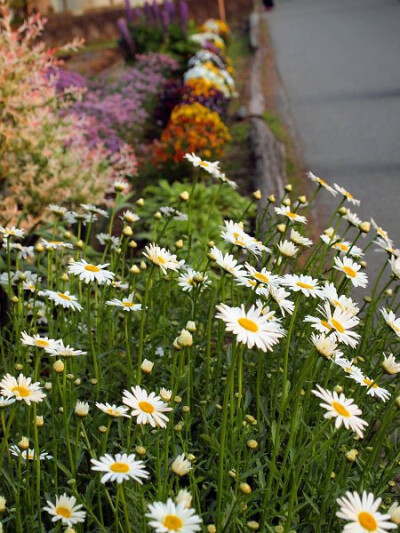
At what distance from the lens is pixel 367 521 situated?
1118mm

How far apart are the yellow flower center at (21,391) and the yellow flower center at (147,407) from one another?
0.24 m

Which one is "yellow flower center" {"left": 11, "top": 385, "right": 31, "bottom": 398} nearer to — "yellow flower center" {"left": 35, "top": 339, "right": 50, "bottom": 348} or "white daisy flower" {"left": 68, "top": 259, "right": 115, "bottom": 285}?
"yellow flower center" {"left": 35, "top": 339, "right": 50, "bottom": 348}

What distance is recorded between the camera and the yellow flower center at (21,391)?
1.38 m

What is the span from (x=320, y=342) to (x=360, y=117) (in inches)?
232

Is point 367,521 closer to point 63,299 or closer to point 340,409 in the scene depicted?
point 340,409

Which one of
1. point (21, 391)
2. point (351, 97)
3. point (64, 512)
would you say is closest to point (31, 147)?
point (21, 391)

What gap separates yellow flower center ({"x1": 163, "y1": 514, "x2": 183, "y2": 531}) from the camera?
107 cm

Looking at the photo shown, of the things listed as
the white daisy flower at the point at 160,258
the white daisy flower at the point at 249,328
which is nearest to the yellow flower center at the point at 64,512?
the white daisy flower at the point at 249,328

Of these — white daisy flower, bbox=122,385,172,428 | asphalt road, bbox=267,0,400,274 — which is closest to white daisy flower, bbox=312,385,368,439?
white daisy flower, bbox=122,385,172,428

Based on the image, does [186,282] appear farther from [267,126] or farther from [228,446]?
[267,126]

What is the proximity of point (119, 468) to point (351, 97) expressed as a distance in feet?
23.0

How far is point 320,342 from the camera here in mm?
1361

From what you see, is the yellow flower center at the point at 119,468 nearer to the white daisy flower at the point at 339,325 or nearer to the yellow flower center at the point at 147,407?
the yellow flower center at the point at 147,407

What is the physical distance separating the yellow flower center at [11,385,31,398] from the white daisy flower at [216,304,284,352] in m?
0.45
